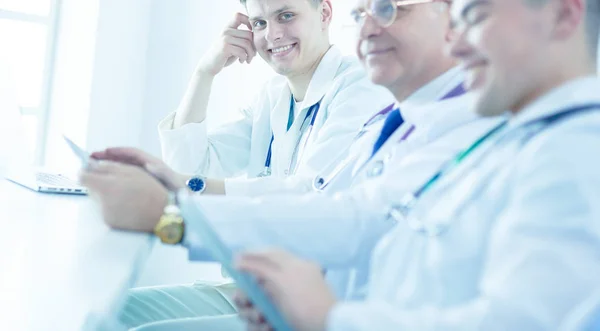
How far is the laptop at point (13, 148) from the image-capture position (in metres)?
2.06

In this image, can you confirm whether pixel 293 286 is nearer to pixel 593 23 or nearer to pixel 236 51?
pixel 593 23

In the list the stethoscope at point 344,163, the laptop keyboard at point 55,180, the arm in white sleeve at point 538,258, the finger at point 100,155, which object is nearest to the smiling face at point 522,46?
the arm in white sleeve at point 538,258

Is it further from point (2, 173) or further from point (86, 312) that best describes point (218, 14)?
point (86, 312)

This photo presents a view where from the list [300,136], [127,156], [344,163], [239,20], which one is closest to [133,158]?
[127,156]

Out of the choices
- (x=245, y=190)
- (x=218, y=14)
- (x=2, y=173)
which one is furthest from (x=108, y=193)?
(x=218, y=14)

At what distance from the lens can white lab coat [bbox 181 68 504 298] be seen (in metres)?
0.95

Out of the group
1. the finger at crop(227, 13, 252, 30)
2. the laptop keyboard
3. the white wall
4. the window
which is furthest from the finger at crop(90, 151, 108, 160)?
the window

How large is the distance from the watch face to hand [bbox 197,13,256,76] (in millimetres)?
721

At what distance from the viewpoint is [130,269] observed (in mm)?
827

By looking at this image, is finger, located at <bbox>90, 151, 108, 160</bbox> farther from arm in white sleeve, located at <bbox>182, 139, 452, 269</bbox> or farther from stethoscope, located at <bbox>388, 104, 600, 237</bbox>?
stethoscope, located at <bbox>388, 104, 600, 237</bbox>

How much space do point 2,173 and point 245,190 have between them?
1055 millimetres

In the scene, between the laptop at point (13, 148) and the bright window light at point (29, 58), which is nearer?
the laptop at point (13, 148)

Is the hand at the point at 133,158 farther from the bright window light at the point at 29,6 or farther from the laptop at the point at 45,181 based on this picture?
the bright window light at the point at 29,6

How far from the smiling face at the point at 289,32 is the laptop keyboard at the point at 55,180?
0.69 meters
